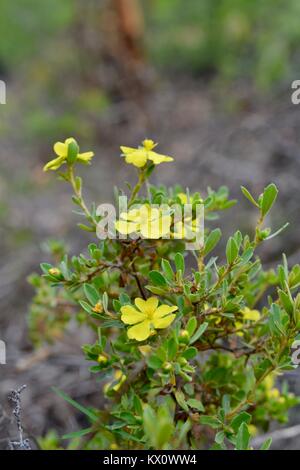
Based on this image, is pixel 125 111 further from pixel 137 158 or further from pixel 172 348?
pixel 172 348

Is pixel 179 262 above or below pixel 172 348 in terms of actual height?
above

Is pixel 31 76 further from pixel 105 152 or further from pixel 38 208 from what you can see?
pixel 38 208

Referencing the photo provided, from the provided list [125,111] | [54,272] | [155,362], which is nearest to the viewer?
[155,362]

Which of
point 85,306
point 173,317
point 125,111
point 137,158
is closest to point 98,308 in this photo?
point 85,306

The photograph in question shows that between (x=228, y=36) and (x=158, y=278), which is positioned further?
(x=228, y=36)

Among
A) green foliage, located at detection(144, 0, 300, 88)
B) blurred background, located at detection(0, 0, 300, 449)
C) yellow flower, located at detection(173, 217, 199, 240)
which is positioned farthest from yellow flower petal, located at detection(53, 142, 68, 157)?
green foliage, located at detection(144, 0, 300, 88)

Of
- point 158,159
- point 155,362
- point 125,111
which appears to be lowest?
point 155,362
